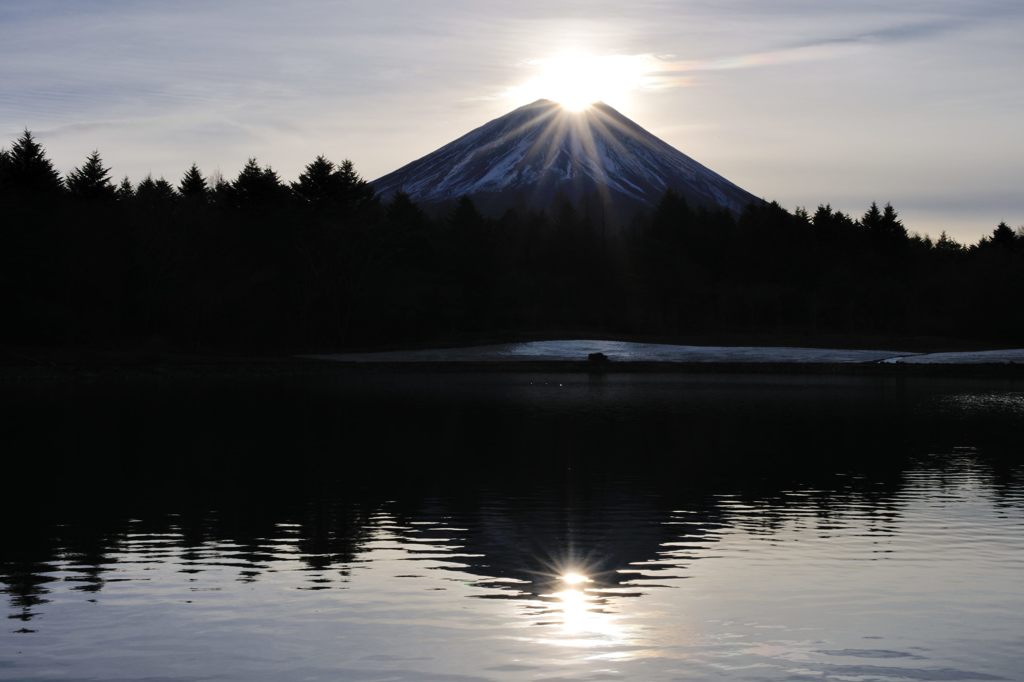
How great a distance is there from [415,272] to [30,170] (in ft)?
126

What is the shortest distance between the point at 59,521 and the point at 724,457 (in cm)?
2033

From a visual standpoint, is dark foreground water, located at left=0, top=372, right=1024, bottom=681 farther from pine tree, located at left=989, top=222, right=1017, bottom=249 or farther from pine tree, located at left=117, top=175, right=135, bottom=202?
pine tree, located at left=989, top=222, right=1017, bottom=249

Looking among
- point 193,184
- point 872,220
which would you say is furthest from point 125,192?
point 872,220

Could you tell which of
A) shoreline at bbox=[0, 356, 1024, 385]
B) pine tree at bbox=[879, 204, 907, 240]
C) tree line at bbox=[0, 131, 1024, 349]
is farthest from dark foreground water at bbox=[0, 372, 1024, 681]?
pine tree at bbox=[879, 204, 907, 240]

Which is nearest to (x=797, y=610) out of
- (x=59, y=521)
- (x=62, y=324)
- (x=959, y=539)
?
(x=959, y=539)

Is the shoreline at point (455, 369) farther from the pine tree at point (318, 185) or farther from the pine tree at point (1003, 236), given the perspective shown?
the pine tree at point (1003, 236)

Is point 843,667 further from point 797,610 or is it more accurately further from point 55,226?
point 55,226

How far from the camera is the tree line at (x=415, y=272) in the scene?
4296 inches

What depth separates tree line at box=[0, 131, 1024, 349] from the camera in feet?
358

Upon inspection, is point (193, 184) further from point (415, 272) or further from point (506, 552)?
point (506, 552)

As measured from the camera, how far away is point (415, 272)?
408 feet

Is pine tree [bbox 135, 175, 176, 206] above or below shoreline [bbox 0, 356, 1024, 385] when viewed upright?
above

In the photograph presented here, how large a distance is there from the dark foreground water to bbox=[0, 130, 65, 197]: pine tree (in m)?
71.5

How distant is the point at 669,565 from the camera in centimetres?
1992
